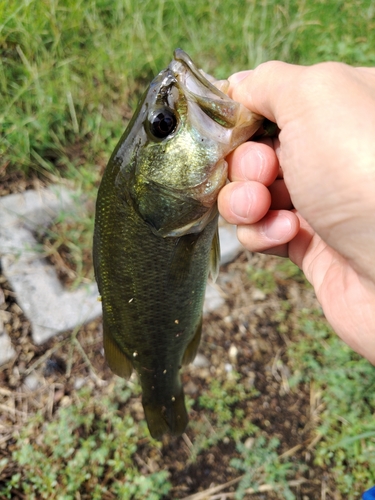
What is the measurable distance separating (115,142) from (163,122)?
2.04 metres

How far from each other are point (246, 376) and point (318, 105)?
6.15 feet

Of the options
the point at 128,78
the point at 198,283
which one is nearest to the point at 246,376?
the point at 198,283

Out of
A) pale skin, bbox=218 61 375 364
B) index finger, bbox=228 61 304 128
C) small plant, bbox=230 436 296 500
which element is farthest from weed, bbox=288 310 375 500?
index finger, bbox=228 61 304 128

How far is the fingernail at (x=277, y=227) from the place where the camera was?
54.2 inches

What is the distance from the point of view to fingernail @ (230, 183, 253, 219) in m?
1.28

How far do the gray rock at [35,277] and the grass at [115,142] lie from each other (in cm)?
14

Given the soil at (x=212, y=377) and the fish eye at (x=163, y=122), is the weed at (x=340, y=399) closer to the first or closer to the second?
the soil at (x=212, y=377)

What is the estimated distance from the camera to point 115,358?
5.53ft

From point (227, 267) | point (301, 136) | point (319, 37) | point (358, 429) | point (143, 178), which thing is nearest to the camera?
point (301, 136)

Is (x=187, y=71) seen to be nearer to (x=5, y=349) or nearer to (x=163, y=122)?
(x=163, y=122)

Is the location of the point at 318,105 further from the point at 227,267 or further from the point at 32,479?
the point at 32,479

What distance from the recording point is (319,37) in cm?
394

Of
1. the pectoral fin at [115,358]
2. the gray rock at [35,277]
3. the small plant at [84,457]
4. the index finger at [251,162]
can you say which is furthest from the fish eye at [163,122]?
the small plant at [84,457]

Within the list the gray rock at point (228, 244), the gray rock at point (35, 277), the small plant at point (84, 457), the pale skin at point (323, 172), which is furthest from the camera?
the gray rock at point (228, 244)
